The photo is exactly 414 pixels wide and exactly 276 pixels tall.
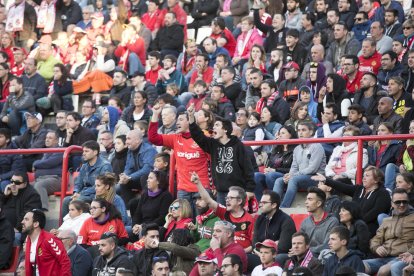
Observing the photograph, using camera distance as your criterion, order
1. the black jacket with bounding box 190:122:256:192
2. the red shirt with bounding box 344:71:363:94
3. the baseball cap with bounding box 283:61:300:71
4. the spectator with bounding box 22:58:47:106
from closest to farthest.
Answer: the black jacket with bounding box 190:122:256:192 → the red shirt with bounding box 344:71:363:94 → the baseball cap with bounding box 283:61:300:71 → the spectator with bounding box 22:58:47:106

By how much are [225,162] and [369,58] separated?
15.7ft

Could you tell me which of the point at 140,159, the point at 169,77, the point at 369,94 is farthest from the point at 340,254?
the point at 169,77

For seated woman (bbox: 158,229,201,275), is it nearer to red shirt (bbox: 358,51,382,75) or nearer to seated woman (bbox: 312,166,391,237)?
seated woman (bbox: 312,166,391,237)

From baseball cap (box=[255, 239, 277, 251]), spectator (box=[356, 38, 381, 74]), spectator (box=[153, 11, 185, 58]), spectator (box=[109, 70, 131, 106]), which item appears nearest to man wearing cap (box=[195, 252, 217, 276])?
baseball cap (box=[255, 239, 277, 251])

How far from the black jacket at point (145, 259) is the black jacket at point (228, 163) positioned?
3.60ft

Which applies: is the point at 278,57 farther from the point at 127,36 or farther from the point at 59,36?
the point at 59,36

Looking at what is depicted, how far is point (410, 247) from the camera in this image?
1455 cm

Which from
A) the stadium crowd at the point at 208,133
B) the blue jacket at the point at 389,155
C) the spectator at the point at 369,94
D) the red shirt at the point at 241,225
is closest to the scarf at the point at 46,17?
the stadium crowd at the point at 208,133

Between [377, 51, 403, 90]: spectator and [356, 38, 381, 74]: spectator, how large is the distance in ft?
1.23

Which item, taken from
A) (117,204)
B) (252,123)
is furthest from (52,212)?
(252,123)

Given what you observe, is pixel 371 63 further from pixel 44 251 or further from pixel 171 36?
pixel 44 251

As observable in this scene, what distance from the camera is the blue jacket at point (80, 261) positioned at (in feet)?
51.4

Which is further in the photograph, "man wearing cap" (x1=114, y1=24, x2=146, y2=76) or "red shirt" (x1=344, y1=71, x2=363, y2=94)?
"man wearing cap" (x1=114, y1=24, x2=146, y2=76)

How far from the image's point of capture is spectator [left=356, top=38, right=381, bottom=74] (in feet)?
64.1
